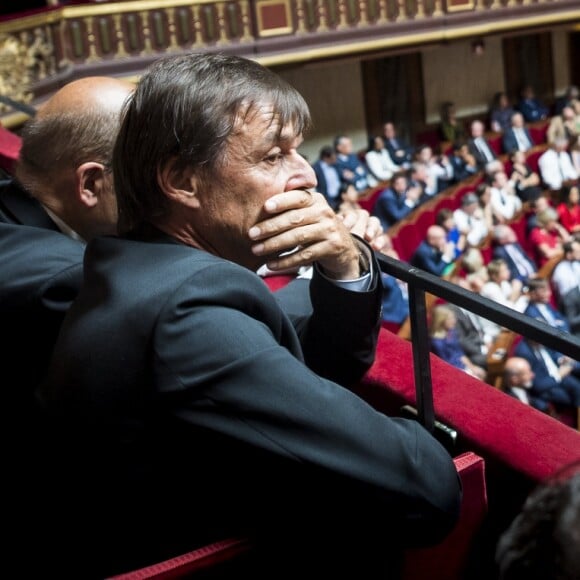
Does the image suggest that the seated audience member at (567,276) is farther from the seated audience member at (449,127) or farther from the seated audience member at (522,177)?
the seated audience member at (449,127)

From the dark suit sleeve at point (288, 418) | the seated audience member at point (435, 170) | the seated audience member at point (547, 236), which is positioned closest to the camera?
the dark suit sleeve at point (288, 418)

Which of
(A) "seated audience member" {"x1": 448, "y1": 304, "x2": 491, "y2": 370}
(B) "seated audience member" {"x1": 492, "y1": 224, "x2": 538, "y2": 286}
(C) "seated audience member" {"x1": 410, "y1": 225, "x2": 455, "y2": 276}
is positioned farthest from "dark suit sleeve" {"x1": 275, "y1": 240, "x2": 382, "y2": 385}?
(B) "seated audience member" {"x1": 492, "y1": 224, "x2": 538, "y2": 286}

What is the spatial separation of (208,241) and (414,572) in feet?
1.20

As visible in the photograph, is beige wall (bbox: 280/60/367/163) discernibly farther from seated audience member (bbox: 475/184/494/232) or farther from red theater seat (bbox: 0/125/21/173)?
red theater seat (bbox: 0/125/21/173)

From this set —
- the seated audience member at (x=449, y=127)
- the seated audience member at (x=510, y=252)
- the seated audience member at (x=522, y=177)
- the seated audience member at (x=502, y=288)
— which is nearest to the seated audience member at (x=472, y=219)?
the seated audience member at (x=510, y=252)

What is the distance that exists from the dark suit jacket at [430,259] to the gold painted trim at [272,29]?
228 centimetres

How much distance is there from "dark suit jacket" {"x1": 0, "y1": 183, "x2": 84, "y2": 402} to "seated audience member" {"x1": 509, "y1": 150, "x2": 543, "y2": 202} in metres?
5.21

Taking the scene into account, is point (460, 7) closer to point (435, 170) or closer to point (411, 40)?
point (411, 40)

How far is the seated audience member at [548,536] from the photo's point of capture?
0.49 meters

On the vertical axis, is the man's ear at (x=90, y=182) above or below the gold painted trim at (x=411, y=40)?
above

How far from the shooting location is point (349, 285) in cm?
91

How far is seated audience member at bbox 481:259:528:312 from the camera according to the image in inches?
155

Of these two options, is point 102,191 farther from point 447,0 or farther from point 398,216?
point 447,0

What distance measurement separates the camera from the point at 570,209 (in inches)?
218
